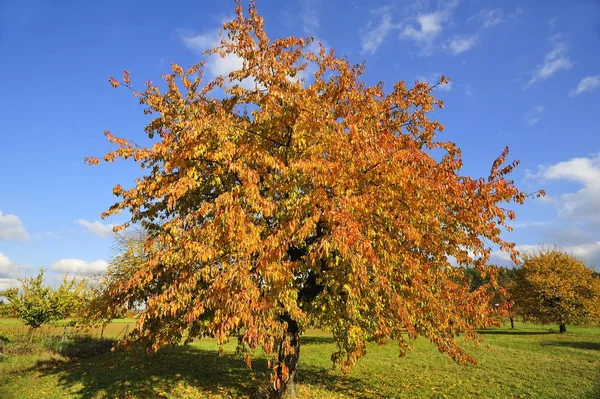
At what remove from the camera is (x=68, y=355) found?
23.0 metres

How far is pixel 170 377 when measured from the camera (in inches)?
599

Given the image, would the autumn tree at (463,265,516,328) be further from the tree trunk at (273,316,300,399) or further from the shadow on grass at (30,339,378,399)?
the shadow on grass at (30,339,378,399)

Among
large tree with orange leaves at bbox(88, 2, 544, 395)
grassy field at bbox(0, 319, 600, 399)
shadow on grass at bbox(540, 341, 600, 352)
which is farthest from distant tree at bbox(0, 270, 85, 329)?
shadow on grass at bbox(540, 341, 600, 352)

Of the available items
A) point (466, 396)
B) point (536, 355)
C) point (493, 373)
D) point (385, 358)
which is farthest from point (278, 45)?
point (536, 355)

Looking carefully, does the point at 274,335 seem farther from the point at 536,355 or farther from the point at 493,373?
the point at 536,355

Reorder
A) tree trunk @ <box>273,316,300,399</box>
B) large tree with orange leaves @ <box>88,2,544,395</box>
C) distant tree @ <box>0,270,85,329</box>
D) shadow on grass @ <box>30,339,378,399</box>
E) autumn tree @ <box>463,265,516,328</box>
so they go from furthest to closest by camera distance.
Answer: distant tree @ <box>0,270,85,329</box>, shadow on grass @ <box>30,339,378,399</box>, tree trunk @ <box>273,316,300,399</box>, autumn tree @ <box>463,265,516,328</box>, large tree with orange leaves @ <box>88,2,544,395</box>

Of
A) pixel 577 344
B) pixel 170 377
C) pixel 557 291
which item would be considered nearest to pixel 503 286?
pixel 557 291

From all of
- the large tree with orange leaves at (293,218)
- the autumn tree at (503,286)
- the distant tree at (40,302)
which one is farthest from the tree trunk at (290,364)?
the distant tree at (40,302)

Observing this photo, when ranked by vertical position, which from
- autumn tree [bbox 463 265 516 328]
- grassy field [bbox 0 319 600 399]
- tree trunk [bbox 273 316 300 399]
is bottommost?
grassy field [bbox 0 319 600 399]

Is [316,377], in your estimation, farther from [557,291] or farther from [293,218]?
[557,291]

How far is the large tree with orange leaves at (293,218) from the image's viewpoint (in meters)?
7.65

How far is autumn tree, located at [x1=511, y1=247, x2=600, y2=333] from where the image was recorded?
3459cm

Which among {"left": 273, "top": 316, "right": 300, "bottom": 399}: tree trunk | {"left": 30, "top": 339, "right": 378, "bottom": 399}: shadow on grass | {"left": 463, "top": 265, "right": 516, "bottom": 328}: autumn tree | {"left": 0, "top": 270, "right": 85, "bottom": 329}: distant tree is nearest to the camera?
{"left": 463, "top": 265, "right": 516, "bottom": 328}: autumn tree

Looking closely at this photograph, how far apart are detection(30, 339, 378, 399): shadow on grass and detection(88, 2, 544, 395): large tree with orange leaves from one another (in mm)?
4341
